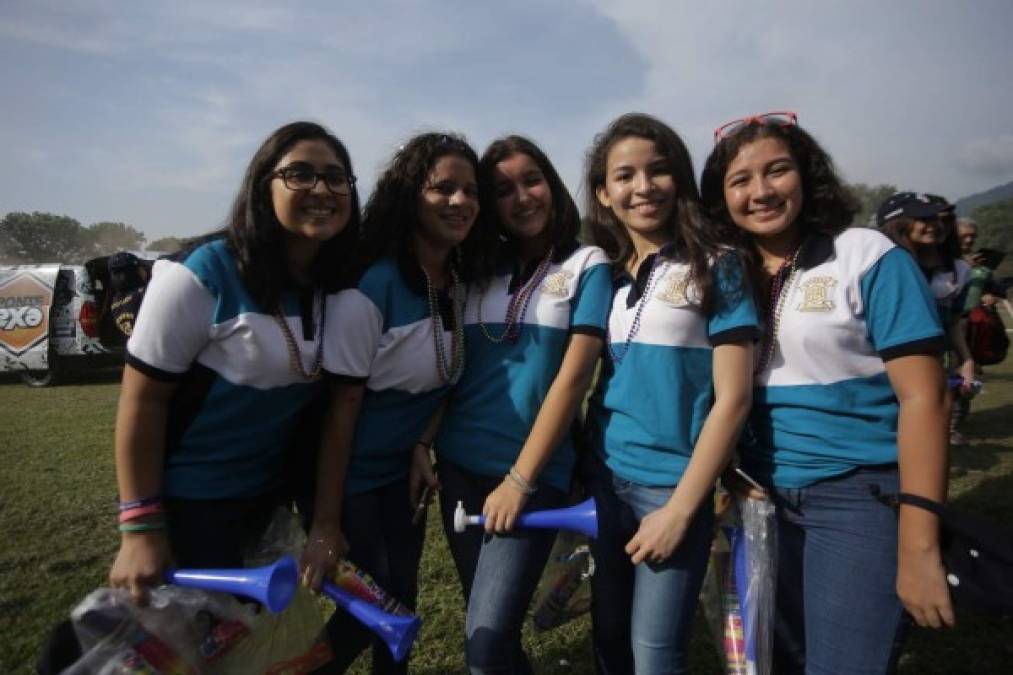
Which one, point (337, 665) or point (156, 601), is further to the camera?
point (337, 665)

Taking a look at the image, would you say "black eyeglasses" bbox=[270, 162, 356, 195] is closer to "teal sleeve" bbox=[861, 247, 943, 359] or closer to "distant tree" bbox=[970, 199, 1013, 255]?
"teal sleeve" bbox=[861, 247, 943, 359]

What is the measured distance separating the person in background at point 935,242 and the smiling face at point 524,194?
2796 mm

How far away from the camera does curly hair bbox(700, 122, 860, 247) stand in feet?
6.15

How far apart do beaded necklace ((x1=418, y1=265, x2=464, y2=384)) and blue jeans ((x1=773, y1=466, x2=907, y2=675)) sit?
1132mm

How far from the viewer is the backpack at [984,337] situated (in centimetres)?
579

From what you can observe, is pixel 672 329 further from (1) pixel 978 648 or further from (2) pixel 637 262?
(1) pixel 978 648

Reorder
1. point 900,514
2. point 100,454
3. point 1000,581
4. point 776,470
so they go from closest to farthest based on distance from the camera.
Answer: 1. point 1000,581
2. point 900,514
3. point 776,470
4. point 100,454

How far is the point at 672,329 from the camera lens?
5.87 ft

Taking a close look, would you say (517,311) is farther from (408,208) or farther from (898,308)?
(898,308)

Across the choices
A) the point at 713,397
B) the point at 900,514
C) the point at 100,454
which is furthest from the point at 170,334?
the point at 100,454

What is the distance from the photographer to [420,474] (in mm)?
2182

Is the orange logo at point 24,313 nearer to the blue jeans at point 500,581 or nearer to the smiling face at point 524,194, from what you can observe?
the smiling face at point 524,194

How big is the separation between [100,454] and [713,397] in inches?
262

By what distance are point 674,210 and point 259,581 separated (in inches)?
66.8
